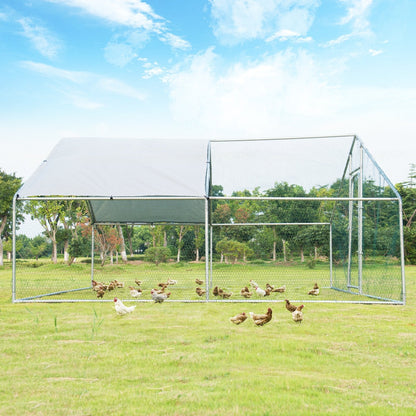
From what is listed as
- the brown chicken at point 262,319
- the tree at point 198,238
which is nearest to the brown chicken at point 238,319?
the brown chicken at point 262,319

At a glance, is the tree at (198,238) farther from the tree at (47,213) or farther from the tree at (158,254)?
the tree at (47,213)

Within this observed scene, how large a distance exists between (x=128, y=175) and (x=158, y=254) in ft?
27.1

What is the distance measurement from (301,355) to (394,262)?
5.19 m

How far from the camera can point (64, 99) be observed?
1483cm

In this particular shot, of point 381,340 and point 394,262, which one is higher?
point 394,262

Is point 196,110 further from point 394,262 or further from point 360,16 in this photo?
point 394,262

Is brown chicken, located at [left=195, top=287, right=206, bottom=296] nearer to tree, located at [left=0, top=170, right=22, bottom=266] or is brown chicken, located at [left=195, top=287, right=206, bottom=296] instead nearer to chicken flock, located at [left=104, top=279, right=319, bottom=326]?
chicken flock, located at [left=104, top=279, right=319, bottom=326]

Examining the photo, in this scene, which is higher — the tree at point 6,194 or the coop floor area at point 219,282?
the tree at point 6,194

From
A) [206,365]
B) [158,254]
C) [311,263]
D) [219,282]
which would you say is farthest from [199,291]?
[158,254]

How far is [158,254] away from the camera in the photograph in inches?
682

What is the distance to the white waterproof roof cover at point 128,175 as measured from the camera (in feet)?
29.0

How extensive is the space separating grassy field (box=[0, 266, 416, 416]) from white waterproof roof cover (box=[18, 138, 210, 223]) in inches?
115

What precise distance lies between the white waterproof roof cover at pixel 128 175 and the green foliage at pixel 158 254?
4.88m

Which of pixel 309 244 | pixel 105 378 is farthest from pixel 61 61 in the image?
pixel 105 378
